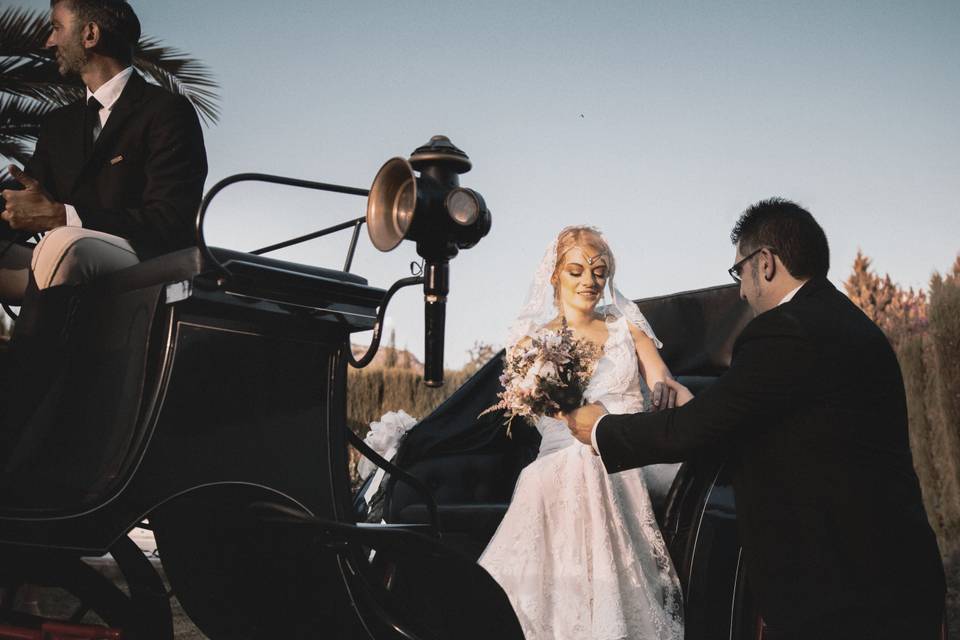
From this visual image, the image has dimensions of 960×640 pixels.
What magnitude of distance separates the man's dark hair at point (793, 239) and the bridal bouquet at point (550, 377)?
2.52 feet

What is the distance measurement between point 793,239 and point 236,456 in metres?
1.84

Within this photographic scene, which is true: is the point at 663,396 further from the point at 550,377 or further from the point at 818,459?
the point at 818,459

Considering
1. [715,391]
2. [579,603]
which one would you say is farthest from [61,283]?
[579,603]

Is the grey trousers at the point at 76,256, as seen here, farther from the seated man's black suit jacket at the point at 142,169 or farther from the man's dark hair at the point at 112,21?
the man's dark hair at the point at 112,21

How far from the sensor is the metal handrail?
1.81m

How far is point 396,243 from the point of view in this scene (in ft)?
6.44

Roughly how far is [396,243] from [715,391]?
1.18 meters

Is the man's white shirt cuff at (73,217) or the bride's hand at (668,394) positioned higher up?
the man's white shirt cuff at (73,217)

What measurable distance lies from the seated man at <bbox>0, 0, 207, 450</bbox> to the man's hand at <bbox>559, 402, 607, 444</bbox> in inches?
58.1

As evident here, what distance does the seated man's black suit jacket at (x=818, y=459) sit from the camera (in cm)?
249

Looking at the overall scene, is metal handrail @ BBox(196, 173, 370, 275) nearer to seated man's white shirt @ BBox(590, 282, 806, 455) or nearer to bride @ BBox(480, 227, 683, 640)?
seated man's white shirt @ BBox(590, 282, 806, 455)

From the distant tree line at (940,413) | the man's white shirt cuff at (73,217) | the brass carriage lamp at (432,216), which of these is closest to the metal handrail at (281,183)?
the brass carriage lamp at (432,216)

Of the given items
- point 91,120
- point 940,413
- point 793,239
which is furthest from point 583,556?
point 940,413

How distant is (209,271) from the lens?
1836mm
